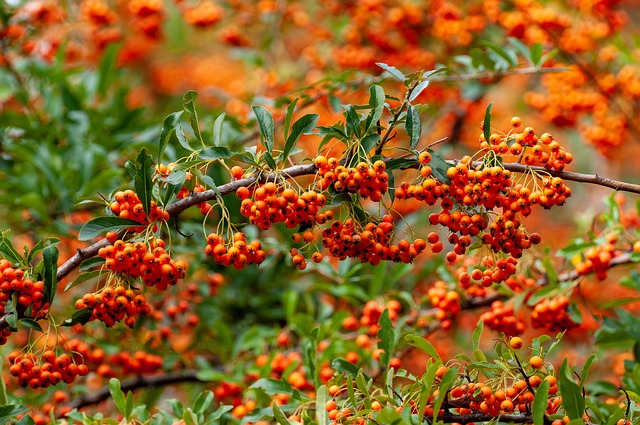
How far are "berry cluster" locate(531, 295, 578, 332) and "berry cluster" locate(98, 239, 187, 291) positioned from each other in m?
1.63

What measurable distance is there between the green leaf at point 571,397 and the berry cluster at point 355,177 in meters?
0.67

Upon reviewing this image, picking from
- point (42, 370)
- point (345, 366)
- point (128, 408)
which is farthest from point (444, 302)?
point (42, 370)

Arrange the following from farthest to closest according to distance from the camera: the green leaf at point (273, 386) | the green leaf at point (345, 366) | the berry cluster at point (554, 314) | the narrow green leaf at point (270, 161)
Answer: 1. the berry cluster at point (554, 314)
2. the green leaf at point (273, 386)
3. the green leaf at point (345, 366)
4. the narrow green leaf at point (270, 161)

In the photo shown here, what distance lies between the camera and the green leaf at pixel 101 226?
198cm

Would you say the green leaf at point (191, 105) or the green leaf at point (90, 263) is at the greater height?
the green leaf at point (191, 105)

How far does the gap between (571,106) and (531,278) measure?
217cm

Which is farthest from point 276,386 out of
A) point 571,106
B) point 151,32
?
point 151,32

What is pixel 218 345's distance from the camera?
12.2 feet

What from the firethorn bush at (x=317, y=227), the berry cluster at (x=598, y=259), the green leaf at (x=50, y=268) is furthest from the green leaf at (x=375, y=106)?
the berry cluster at (x=598, y=259)

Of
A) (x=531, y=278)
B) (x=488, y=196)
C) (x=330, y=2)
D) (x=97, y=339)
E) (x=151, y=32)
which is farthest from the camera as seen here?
(x=151, y=32)

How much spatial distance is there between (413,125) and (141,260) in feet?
2.85

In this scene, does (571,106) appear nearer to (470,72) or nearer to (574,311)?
(470,72)

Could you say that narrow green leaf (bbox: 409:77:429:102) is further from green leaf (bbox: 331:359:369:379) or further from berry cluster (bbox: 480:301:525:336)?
berry cluster (bbox: 480:301:525:336)

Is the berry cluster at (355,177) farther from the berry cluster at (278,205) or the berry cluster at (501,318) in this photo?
the berry cluster at (501,318)
